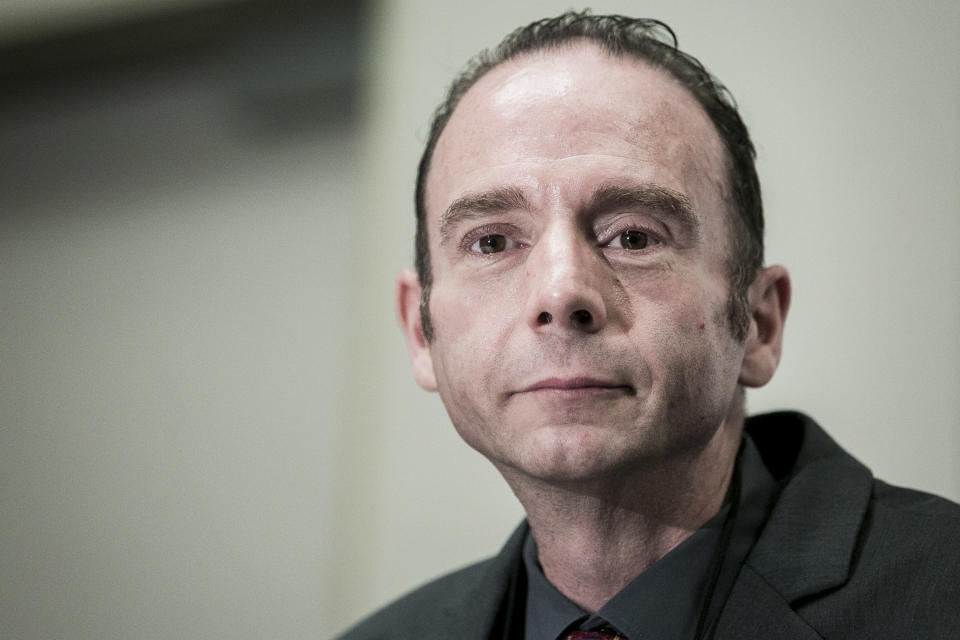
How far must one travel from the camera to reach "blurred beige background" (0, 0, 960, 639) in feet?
6.66

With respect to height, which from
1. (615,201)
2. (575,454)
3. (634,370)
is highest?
(615,201)

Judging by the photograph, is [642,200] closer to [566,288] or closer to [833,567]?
[566,288]

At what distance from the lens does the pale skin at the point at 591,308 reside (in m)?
1.25

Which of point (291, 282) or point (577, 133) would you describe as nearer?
point (577, 133)

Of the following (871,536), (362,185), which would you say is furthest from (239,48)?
(871,536)

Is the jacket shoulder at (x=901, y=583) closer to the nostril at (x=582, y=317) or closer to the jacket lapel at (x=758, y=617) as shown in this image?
the jacket lapel at (x=758, y=617)

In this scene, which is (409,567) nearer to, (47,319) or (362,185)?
(362,185)

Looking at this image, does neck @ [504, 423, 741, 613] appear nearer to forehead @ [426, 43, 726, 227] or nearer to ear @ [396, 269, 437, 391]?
ear @ [396, 269, 437, 391]

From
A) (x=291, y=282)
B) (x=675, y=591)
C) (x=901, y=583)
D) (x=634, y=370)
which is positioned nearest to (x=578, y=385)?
(x=634, y=370)

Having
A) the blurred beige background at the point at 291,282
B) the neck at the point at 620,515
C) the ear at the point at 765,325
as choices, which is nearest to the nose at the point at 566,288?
the neck at the point at 620,515

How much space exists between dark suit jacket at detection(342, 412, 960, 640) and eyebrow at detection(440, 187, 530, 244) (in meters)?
0.58

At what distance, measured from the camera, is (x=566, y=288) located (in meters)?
1.23

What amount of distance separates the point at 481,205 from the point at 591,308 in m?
0.25

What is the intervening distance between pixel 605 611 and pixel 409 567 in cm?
119
